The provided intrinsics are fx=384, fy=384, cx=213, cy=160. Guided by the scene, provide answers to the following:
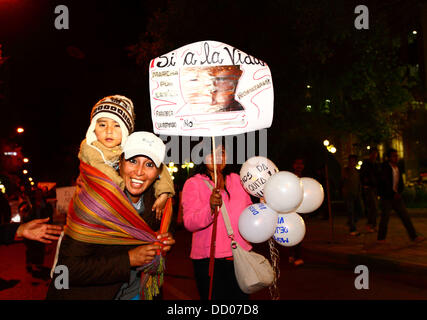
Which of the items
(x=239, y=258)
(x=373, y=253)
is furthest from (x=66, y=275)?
(x=373, y=253)

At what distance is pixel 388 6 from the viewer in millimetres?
10508

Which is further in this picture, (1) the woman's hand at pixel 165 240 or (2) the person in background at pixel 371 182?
(2) the person in background at pixel 371 182

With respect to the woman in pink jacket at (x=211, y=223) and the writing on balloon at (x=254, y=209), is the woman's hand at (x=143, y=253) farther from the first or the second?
the writing on balloon at (x=254, y=209)

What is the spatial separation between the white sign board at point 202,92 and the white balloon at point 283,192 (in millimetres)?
545

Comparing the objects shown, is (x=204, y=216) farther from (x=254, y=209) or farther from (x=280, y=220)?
(x=280, y=220)

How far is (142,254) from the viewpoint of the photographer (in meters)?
2.35

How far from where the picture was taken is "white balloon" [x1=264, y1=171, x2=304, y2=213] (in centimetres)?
335

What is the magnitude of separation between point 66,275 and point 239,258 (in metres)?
1.54

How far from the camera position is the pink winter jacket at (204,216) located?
134 inches

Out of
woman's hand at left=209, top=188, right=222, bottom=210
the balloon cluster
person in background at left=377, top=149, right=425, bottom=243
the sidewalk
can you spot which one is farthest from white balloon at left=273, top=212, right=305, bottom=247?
person in background at left=377, top=149, right=425, bottom=243

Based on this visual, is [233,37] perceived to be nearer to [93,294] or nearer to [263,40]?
[263,40]

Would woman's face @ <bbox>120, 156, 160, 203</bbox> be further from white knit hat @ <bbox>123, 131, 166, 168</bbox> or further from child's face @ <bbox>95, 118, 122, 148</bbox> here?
child's face @ <bbox>95, 118, 122, 148</bbox>

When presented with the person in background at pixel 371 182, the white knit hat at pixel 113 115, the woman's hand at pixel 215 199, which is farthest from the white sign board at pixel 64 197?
the person in background at pixel 371 182
